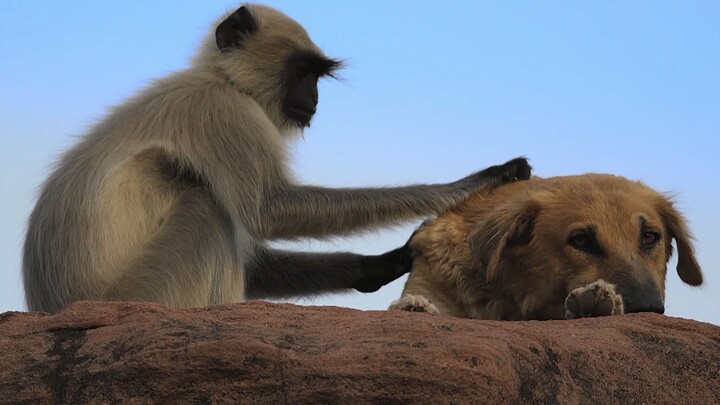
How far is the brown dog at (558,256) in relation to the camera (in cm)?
475

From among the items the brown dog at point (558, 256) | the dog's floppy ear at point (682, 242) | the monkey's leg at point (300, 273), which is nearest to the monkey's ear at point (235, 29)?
the monkey's leg at point (300, 273)

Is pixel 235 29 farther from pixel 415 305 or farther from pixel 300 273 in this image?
pixel 415 305

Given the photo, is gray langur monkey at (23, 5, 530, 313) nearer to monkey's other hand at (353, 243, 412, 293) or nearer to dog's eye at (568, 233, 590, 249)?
monkey's other hand at (353, 243, 412, 293)

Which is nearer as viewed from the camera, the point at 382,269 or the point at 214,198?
the point at 214,198

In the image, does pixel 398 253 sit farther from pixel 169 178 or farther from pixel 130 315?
pixel 130 315

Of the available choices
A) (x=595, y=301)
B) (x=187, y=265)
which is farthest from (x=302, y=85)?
(x=595, y=301)

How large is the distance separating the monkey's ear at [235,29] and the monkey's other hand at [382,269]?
195 centimetres

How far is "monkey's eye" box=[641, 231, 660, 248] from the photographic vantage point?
16.5 feet

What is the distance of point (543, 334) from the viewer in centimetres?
376

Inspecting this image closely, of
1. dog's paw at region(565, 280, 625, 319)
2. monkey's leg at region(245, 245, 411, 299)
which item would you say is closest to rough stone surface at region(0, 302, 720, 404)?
dog's paw at region(565, 280, 625, 319)

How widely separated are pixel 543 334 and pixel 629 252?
49.5 inches

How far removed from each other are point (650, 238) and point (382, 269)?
2496 millimetres

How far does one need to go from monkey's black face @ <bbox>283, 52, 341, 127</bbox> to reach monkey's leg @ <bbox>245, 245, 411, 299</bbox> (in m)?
1.00

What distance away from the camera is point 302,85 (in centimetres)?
793
